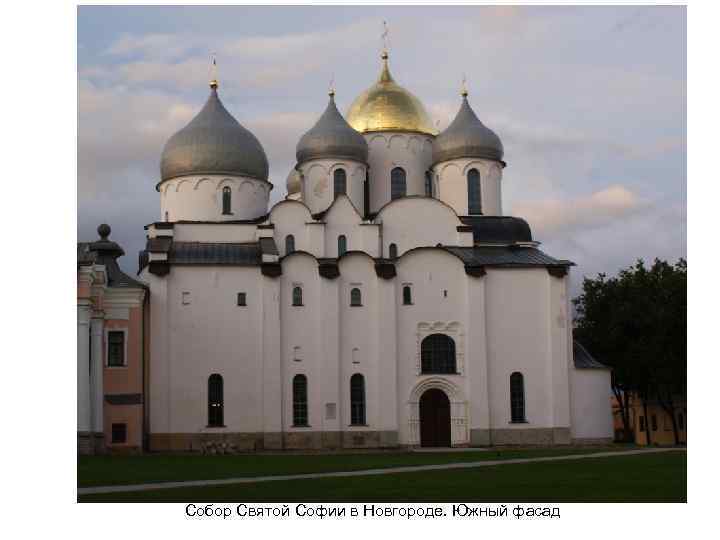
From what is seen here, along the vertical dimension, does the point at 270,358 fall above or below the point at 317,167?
below

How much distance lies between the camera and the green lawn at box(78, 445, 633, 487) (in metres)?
28.8

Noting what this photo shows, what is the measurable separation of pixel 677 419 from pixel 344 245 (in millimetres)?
24644

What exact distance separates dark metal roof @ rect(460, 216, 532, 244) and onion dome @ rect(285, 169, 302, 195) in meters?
11.7

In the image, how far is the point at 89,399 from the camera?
41.6 m

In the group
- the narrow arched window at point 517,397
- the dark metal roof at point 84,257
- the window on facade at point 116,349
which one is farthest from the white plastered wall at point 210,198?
the narrow arched window at point 517,397

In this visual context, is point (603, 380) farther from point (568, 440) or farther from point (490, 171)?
point (490, 171)

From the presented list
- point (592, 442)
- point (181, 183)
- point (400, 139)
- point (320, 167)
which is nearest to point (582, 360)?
point (592, 442)

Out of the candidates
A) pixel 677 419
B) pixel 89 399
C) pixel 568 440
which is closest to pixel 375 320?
pixel 568 440

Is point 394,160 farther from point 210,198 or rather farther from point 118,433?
point 118,433

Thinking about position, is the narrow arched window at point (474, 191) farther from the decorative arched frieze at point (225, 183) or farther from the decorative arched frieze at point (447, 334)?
the decorative arched frieze at point (225, 183)

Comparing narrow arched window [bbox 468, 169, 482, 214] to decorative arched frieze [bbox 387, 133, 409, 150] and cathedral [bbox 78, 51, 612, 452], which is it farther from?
decorative arched frieze [bbox 387, 133, 409, 150]

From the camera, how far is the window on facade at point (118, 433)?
4522 centimetres

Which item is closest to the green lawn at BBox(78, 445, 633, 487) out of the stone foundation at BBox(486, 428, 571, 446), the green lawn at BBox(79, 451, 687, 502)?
the green lawn at BBox(79, 451, 687, 502)

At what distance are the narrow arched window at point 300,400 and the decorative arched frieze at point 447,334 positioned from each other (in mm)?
4812
